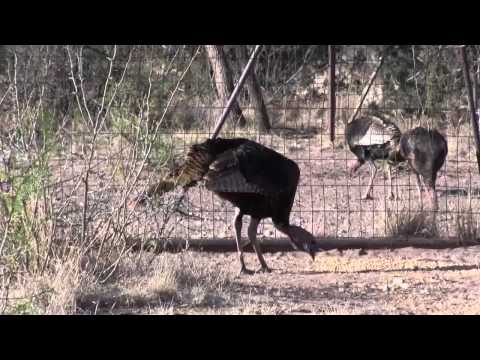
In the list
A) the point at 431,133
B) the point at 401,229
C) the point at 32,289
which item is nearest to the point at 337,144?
the point at 431,133

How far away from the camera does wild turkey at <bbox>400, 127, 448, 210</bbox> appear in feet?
29.0

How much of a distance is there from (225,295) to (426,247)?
2.47 metres

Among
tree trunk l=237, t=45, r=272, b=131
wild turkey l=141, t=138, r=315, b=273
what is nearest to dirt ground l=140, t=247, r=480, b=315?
wild turkey l=141, t=138, r=315, b=273

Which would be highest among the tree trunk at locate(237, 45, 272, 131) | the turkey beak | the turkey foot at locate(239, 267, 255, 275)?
the tree trunk at locate(237, 45, 272, 131)

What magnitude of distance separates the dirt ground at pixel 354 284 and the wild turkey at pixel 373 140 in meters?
2.31

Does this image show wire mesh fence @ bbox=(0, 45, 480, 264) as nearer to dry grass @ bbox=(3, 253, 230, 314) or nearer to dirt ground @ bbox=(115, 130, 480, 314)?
dirt ground @ bbox=(115, 130, 480, 314)

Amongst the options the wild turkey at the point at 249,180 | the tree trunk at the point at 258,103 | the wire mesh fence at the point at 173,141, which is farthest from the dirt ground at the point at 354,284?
the tree trunk at the point at 258,103

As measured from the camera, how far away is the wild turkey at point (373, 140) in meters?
9.67

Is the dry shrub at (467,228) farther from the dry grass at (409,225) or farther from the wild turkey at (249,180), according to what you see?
the wild turkey at (249,180)

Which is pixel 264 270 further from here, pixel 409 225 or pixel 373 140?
pixel 373 140

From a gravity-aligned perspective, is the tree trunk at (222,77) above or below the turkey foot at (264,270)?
above

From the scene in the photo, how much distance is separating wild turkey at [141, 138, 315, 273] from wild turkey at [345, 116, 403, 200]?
2900 millimetres

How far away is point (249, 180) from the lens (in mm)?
6797

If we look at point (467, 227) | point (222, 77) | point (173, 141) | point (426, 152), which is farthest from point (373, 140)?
point (173, 141)
